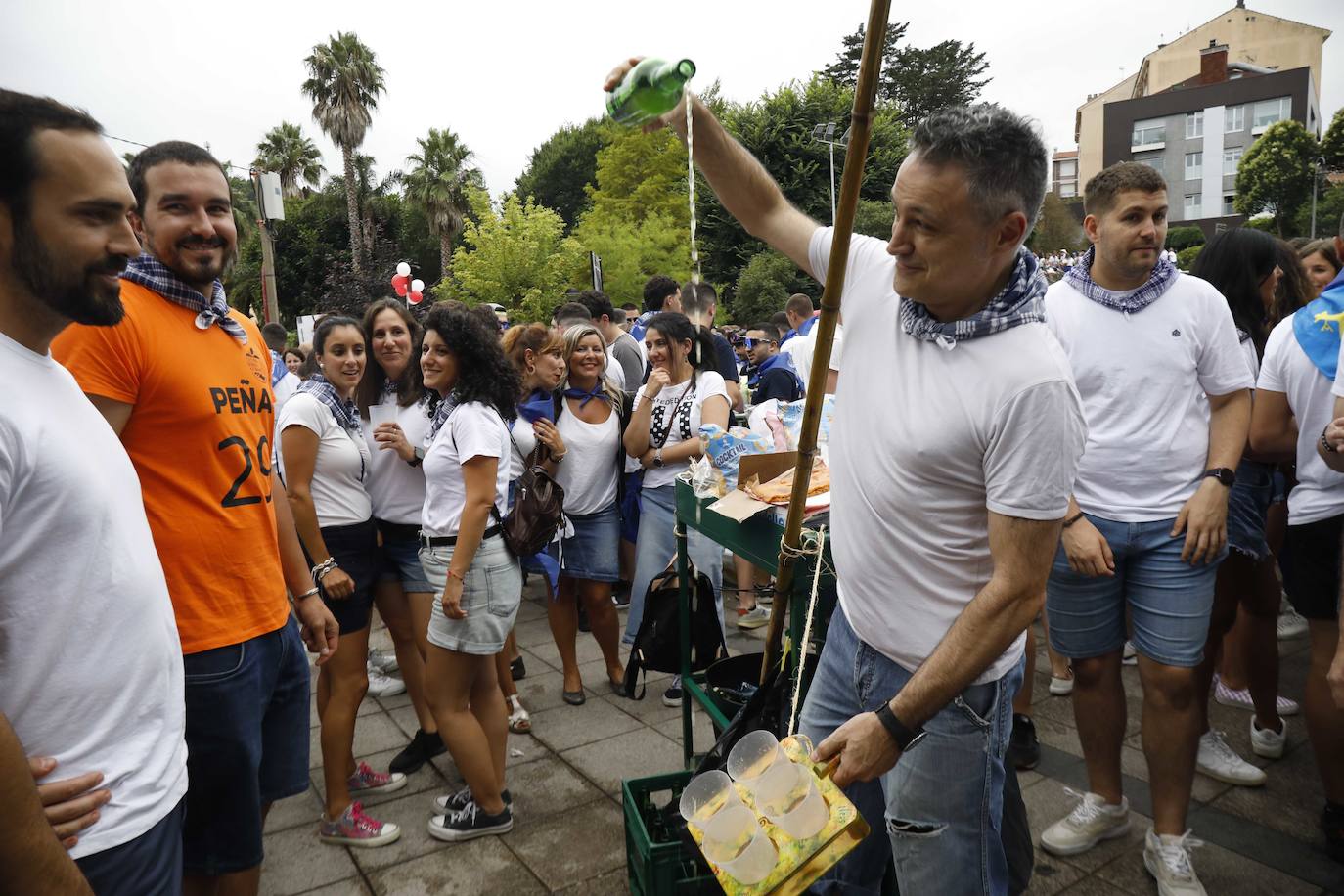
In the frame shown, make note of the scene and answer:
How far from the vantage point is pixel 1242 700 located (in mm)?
3955

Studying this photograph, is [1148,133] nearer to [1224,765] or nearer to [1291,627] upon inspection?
[1291,627]

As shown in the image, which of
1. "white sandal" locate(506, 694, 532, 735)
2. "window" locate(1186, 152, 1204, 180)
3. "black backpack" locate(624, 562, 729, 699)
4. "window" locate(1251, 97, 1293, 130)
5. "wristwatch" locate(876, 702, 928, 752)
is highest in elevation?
"window" locate(1251, 97, 1293, 130)

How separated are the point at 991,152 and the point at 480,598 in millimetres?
2408

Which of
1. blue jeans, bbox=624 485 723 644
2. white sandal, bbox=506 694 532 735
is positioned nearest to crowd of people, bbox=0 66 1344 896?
white sandal, bbox=506 694 532 735

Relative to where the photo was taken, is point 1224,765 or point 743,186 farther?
point 1224,765

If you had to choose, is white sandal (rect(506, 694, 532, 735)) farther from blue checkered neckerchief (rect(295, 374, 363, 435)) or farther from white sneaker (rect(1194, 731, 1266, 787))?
white sneaker (rect(1194, 731, 1266, 787))

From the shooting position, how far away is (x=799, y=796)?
151cm

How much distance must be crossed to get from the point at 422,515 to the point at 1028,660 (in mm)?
2768

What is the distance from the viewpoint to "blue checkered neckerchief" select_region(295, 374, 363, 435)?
3.49 m

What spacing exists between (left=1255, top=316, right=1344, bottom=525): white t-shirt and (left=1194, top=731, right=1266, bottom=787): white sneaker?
107cm

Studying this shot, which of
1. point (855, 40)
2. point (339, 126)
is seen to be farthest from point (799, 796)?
point (855, 40)

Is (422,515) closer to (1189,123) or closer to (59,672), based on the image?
(59,672)

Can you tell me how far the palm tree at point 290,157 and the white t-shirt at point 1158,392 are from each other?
4548 centimetres

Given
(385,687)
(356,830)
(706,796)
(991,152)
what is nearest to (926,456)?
(991,152)
